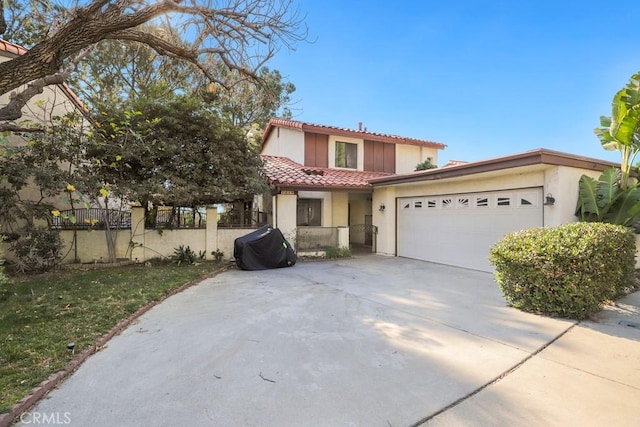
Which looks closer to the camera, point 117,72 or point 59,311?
point 59,311

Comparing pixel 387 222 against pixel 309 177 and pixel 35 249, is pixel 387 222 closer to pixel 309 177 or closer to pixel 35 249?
pixel 309 177

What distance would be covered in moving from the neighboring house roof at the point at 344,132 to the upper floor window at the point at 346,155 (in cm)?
55

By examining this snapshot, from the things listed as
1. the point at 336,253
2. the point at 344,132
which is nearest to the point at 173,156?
the point at 336,253

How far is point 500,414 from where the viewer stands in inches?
104

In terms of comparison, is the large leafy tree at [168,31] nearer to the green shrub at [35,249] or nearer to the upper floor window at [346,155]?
the green shrub at [35,249]

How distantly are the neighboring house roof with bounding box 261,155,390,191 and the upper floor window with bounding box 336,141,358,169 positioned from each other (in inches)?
17.2

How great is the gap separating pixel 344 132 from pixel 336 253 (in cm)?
639

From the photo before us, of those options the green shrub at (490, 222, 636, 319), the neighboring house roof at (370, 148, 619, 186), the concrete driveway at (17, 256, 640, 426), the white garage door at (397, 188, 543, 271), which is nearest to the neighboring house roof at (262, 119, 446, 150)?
the white garage door at (397, 188, 543, 271)

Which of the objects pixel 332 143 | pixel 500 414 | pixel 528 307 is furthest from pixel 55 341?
pixel 332 143

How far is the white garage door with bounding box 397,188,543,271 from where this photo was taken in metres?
8.68

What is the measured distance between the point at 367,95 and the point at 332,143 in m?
2.78

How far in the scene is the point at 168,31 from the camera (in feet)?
23.1

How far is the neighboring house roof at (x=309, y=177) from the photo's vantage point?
38.1ft

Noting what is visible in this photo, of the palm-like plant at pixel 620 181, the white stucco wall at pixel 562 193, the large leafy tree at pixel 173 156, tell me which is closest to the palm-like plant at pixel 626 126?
the palm-like plant at pixel 620 181
